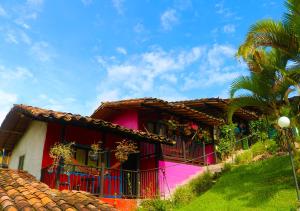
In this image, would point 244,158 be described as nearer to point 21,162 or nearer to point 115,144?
point 115,144

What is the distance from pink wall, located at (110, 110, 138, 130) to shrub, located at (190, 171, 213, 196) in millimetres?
3894

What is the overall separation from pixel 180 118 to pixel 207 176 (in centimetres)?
436

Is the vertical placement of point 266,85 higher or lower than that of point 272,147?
higher

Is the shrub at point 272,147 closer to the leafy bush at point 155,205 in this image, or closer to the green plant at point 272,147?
the green plant at point 272,147

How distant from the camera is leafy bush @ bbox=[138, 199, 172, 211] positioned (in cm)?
1144

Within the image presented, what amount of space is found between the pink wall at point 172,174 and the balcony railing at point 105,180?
761 mm

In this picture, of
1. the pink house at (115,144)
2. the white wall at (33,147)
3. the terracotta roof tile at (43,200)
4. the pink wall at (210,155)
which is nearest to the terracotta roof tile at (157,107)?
the pink house at (115,144)

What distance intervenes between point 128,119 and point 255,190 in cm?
746

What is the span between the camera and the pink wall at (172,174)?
551 inches

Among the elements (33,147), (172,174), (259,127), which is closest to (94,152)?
(33,147)

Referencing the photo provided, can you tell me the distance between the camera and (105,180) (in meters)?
12.9

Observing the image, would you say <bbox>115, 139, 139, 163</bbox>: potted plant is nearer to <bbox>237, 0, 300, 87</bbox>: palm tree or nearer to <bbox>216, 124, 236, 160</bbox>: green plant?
<bbox>237, 0, 300, 87</bbox>: palm tree

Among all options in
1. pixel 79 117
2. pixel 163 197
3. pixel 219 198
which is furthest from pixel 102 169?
pixel 219 198

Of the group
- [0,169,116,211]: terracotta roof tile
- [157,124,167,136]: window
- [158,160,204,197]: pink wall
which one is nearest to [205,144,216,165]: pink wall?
[158,160,204,197]: pink wall
